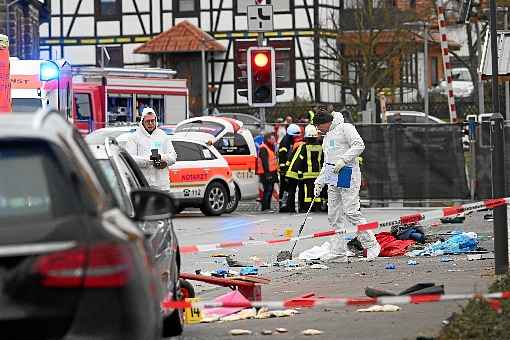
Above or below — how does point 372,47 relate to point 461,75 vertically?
above

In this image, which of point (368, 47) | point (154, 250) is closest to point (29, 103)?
point (154, 250)

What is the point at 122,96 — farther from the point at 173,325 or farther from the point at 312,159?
the point at 173,325

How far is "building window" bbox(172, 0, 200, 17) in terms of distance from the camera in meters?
64.3

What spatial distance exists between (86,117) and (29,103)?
28.8ft

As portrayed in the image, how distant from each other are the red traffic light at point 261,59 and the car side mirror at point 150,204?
56.0 feet

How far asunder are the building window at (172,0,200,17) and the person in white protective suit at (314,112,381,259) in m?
47.6

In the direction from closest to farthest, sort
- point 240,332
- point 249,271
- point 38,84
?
point 240,332 → point 249,271 → point 38,84

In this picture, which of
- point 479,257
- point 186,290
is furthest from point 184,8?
point 186,290

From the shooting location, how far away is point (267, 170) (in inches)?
1159

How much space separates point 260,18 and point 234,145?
5.39m

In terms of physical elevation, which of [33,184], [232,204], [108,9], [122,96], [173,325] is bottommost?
[173,325]

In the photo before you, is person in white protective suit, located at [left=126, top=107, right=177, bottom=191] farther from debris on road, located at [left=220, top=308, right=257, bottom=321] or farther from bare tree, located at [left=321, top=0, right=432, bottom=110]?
bare tree, located at [left=321, top=0, right=432, bottom=110]

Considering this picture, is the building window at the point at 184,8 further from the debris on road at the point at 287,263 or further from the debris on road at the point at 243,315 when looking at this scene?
the debris on road at the point at 243,315

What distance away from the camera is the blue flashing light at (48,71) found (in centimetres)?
2603
